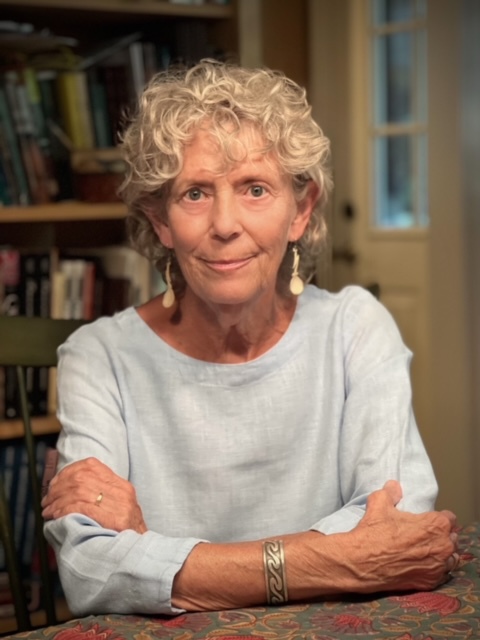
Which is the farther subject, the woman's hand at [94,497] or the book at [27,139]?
the book at [27,139]

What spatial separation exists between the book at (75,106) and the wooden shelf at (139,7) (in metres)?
0.16

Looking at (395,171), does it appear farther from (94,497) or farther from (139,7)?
(94,497)

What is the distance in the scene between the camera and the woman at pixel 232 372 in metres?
1.33

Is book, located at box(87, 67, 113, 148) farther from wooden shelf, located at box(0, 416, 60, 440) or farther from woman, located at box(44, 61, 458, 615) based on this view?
woman, located at box(44, 61, 458, 615)

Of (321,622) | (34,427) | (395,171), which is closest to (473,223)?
(395,171)

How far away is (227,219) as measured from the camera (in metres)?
1.38

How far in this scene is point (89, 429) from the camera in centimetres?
141

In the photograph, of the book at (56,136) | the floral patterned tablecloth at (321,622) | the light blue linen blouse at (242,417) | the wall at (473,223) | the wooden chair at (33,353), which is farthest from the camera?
the wall at (473,223)

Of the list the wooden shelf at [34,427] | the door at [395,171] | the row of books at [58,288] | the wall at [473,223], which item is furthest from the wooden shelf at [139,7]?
the wooden shelf at [34,427]

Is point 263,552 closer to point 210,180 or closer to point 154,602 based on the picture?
point 154,602

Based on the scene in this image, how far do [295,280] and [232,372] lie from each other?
167 mm

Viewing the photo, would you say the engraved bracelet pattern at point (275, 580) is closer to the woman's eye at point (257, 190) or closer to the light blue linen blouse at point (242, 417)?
the light blue linen blouse at point (242, 417)

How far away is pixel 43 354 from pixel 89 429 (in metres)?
0.30

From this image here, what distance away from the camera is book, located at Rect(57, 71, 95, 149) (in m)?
2.55
